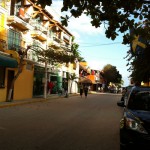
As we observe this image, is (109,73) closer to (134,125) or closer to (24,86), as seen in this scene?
(24,86)

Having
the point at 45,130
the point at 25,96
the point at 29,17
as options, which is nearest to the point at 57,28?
the point at 29,17

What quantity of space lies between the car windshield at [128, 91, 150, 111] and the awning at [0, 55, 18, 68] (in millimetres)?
17649

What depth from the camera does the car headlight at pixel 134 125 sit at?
7.19 metres

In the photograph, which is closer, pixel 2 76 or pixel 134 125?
pixel 134 125

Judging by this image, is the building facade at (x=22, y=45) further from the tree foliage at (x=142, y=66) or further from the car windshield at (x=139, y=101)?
the car windshield at (x=139, y=101)

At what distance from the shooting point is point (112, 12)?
9891mm

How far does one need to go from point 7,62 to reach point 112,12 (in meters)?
17.4

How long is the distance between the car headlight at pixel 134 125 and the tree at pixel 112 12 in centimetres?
338

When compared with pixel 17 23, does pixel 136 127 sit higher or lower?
lower

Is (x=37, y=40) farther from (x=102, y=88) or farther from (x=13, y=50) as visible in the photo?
(x=102, y=88)

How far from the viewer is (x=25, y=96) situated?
33.8m

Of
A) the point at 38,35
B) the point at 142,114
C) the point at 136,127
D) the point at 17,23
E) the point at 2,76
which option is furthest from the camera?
the point at 38,35

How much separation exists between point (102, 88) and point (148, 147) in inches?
3918

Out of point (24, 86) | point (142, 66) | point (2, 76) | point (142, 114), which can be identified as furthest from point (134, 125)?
point (24, 86)
